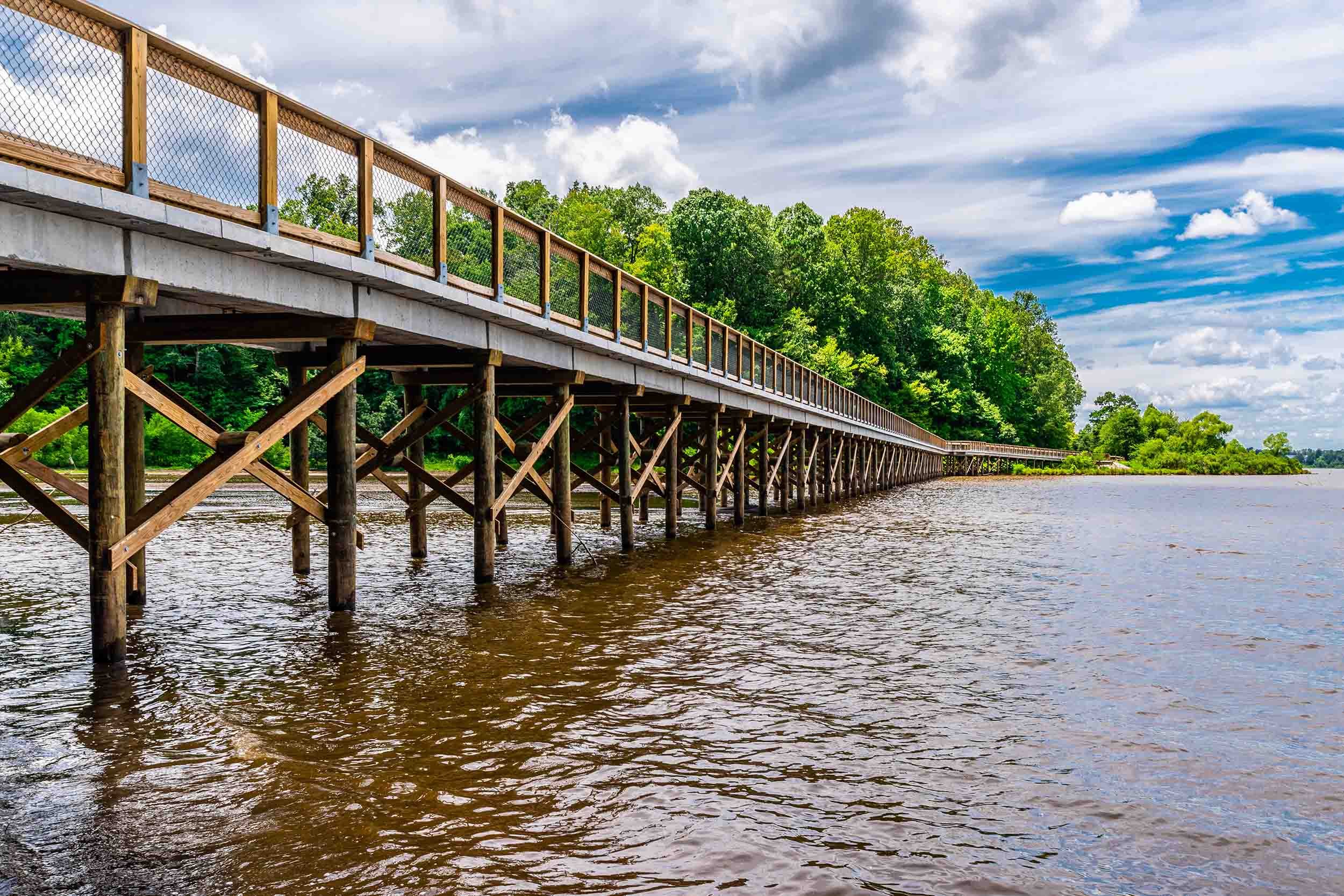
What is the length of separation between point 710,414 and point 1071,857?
2023 centimetres

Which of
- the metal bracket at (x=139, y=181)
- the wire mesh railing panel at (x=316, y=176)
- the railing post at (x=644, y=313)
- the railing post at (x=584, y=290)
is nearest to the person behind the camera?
the metal bracket at (x=139, y=181)

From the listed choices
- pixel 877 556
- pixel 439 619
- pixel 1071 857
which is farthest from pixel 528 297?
pixel 1071 857

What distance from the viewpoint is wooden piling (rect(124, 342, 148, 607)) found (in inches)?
476

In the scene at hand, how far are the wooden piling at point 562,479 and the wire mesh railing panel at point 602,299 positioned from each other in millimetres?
1285

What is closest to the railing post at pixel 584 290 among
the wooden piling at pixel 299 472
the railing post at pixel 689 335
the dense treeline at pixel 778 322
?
the wooden piling at pixel 299 472

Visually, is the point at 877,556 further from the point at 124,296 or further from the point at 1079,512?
the point at 1079,512

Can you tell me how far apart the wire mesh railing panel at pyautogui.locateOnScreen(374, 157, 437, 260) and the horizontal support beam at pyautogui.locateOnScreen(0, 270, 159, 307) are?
3150mm

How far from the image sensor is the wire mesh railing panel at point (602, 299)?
1719 centimetres

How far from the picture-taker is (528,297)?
1498 centimetres

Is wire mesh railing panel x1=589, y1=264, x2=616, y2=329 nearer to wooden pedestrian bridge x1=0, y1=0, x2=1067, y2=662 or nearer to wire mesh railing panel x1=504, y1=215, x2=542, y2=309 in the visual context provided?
wooden pedestrian bridge x1=0, y1=0, x2=1067, y2=662

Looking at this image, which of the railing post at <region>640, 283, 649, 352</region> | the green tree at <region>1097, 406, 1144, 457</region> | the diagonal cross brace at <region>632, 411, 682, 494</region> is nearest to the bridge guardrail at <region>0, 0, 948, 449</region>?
the railing post at <region>640, 283, 649, 352</region>

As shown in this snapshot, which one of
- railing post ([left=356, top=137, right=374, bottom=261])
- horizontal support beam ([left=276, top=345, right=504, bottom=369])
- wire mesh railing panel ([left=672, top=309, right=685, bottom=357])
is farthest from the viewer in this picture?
wire mesh railing panel ([left=672, top=309, right=685, bottom=357])

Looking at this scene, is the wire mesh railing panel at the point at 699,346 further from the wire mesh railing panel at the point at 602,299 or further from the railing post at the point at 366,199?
the railing post at the point at 366,199

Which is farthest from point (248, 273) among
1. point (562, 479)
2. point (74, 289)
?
point (562, 479)
